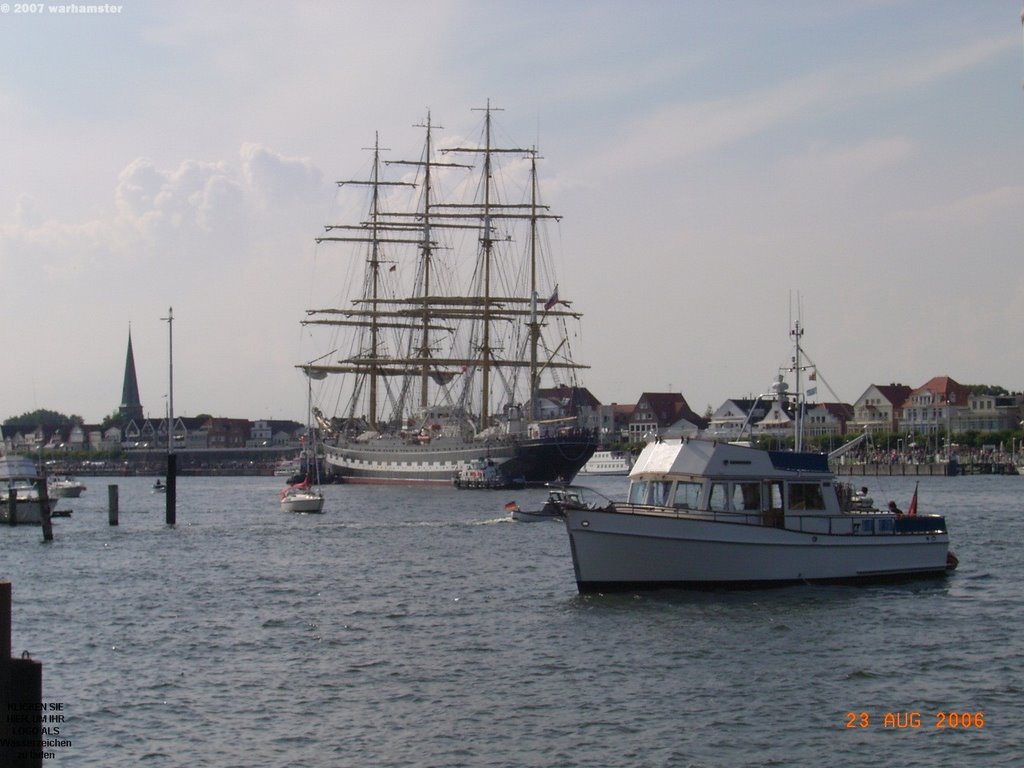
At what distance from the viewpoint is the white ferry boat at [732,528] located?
114 feet

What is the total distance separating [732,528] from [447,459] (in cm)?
9773

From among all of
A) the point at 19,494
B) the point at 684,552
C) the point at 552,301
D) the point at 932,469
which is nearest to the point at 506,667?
the point at 684,552

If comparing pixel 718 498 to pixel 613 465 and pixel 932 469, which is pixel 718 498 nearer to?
pixel 932 469

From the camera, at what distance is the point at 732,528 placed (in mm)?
35156

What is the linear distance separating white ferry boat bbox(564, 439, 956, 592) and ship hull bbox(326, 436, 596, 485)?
8309 cm

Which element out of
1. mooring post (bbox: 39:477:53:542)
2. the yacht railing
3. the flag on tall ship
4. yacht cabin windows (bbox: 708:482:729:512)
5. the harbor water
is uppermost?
the flag on tall ship

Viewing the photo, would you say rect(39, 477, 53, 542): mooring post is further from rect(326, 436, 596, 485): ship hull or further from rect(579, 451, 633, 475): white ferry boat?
rect(579, 451, 633, 475): white ferry boat

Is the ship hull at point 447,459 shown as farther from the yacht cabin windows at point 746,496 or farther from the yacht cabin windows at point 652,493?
the yacht cabin windows at point 746,496

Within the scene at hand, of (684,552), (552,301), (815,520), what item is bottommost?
(684,552)

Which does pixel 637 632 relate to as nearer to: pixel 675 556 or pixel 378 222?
pixel 675 556

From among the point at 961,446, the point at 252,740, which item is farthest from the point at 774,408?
the point at 961,446

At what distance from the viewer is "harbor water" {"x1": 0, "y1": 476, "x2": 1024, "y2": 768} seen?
21359mm

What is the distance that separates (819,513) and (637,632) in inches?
327

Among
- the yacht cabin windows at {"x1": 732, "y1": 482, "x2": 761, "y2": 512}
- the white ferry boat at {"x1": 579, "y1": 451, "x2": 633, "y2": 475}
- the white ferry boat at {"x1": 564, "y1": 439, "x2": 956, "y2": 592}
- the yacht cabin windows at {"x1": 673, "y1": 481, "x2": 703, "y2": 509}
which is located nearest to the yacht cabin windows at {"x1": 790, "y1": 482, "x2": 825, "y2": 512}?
the white ferry boat at {"x1": 564, "y1": 439, "x2": 956, "y2": 592}
